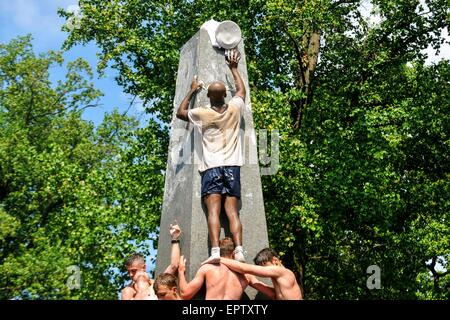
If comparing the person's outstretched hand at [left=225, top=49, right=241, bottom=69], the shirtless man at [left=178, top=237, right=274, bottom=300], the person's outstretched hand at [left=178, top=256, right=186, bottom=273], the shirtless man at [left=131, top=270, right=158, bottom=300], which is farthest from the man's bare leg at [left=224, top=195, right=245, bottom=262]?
the person's outstretched hand at [left=225, top=49, right=241, bottom=69]

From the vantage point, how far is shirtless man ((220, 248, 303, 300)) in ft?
21.8

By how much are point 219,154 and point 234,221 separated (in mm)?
784

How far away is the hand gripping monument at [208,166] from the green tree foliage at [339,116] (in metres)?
7.24

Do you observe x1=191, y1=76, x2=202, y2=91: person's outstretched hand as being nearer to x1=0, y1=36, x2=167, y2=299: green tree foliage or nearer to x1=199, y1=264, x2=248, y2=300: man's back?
x1=199, y1=264, x2=248, y2=300: man's back

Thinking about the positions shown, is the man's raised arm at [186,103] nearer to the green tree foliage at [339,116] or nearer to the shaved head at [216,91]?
the shaved head at [216,91]

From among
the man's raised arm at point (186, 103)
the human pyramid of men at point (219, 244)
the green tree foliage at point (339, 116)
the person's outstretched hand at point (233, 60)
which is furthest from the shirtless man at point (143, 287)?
the green tree foliage at point (339, 116)

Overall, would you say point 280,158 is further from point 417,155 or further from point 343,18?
point 343,18

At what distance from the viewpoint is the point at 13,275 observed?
2148 centimetres

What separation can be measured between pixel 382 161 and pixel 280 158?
262cm

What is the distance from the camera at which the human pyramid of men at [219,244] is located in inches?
264

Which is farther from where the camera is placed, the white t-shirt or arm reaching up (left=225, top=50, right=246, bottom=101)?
arm reaching up (left=225, top=50, right=246, bottom=101)

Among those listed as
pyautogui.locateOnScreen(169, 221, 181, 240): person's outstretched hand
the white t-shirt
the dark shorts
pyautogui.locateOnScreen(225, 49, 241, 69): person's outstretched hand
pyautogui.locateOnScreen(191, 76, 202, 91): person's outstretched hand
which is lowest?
pyautogui.locateOnScreen(169, 221, 181, 240): person's outstretched hand

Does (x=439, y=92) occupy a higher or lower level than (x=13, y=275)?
higher
